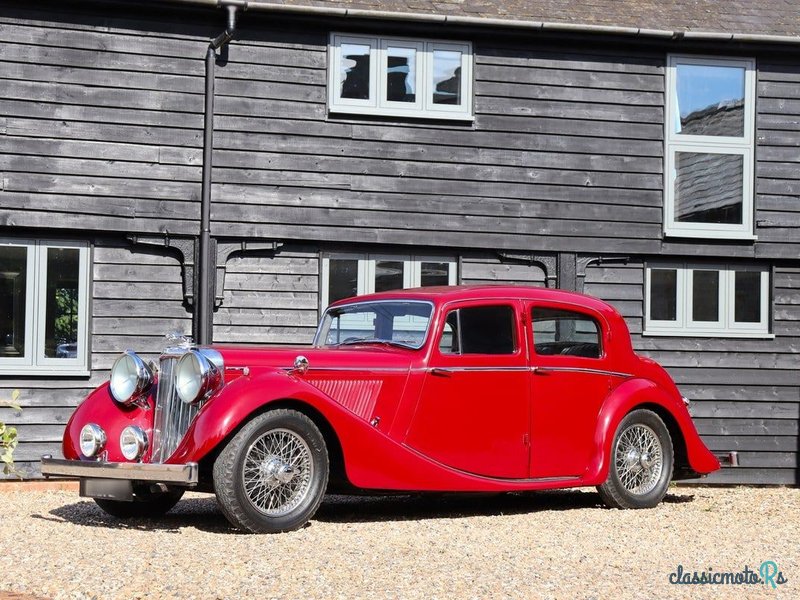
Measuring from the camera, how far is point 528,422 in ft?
28.6

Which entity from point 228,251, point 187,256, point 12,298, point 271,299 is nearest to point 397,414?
point 271,299

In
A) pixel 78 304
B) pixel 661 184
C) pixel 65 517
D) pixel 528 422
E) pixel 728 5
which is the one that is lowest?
pixel 65 517

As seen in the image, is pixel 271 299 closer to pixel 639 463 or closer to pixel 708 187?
pixel 639 463

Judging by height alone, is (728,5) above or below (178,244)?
above

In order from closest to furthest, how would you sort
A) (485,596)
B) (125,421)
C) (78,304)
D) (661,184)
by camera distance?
(485,596) < (125,421) < (78,304) < (661,184)

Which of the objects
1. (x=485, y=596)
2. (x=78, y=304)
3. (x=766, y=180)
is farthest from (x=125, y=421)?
(x=766, y=180)

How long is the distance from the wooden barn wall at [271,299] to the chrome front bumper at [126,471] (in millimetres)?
4872

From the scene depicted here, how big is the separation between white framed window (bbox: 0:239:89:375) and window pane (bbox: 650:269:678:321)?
6255 mm

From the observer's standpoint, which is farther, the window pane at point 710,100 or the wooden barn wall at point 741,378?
the window pane at point 710,100

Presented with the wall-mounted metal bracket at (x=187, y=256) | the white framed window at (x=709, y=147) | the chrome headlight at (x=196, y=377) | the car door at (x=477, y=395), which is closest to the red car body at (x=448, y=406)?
the car door at (x=477, y=395)

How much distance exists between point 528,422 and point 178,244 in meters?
5.05

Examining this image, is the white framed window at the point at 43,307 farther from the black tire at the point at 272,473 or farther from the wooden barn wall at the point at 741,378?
the wooden barn wall at the point at 741,378

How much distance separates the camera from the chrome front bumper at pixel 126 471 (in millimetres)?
6980

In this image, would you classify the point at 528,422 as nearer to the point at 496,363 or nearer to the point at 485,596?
the point at 496,363
